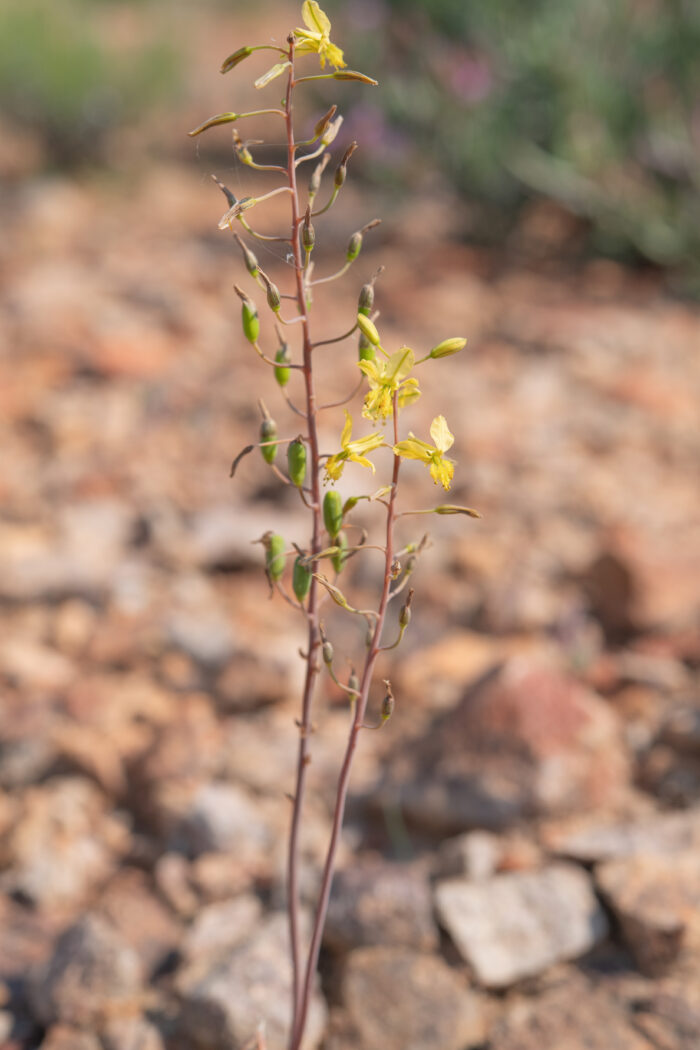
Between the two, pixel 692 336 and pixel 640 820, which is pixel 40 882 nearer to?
pixel 640 820

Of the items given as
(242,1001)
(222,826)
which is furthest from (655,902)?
(222,826)

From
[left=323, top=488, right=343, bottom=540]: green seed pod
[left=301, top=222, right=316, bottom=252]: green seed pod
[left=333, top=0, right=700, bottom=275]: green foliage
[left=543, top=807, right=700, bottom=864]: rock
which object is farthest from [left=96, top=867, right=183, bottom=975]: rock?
[left=333, top=0, right=700, bottom=275]: green foliage

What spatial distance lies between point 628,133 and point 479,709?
389cm

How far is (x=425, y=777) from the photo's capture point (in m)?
2.00

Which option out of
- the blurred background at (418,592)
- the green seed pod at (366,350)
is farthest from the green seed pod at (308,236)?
the blurred background at (418,592)

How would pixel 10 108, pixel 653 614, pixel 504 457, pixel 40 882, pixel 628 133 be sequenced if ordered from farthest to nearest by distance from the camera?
pixel 10 108, pixel 628 133, pixel 504 457, pixel 653 614, pixel 40 882

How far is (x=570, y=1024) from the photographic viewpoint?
57.9 inches

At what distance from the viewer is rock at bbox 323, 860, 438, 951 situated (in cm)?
164

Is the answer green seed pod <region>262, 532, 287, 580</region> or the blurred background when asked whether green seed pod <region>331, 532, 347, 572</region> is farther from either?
the blurred background

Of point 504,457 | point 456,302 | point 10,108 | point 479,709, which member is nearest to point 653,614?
point 479,709

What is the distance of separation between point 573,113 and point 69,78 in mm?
3275

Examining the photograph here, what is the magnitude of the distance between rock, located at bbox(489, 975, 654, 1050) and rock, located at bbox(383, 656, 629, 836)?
0.40 meters

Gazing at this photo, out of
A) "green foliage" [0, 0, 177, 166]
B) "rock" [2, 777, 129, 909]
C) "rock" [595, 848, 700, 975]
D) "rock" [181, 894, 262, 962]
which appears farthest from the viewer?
"green foliage" [0, 0, 177, 166]

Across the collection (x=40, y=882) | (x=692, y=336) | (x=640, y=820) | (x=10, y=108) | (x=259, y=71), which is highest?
(x=259, y=71)
